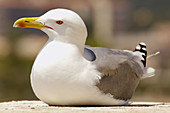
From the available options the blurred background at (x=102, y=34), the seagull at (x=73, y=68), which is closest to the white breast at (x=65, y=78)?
the seagull at (x=73, y=68)

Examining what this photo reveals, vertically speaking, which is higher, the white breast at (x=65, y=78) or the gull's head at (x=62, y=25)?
the gull's head at (x=62, y=25)

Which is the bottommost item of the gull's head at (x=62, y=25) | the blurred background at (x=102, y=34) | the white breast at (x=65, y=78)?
the white breast at (x=65, y=78)

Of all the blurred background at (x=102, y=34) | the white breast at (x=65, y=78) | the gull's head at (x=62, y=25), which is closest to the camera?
the white breast at (x=65, y=78)

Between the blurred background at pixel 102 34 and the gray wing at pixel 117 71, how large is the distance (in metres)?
5.80

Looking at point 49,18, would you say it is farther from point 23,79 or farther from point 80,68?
point 23,79

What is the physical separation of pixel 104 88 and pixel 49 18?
82 cm

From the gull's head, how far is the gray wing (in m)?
0.26

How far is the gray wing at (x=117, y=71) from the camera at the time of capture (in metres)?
5.24

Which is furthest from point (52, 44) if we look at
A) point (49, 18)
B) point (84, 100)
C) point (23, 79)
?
point (23, 79)

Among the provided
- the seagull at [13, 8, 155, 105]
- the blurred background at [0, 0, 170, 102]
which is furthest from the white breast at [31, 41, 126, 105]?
the blurred background at [0, 0, 170, 102]

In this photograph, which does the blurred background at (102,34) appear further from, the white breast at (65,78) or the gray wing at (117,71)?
the white breast at (65,78)

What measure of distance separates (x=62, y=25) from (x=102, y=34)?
50.9 feet

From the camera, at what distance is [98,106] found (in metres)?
5.30

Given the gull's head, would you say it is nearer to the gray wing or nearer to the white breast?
the white breast
